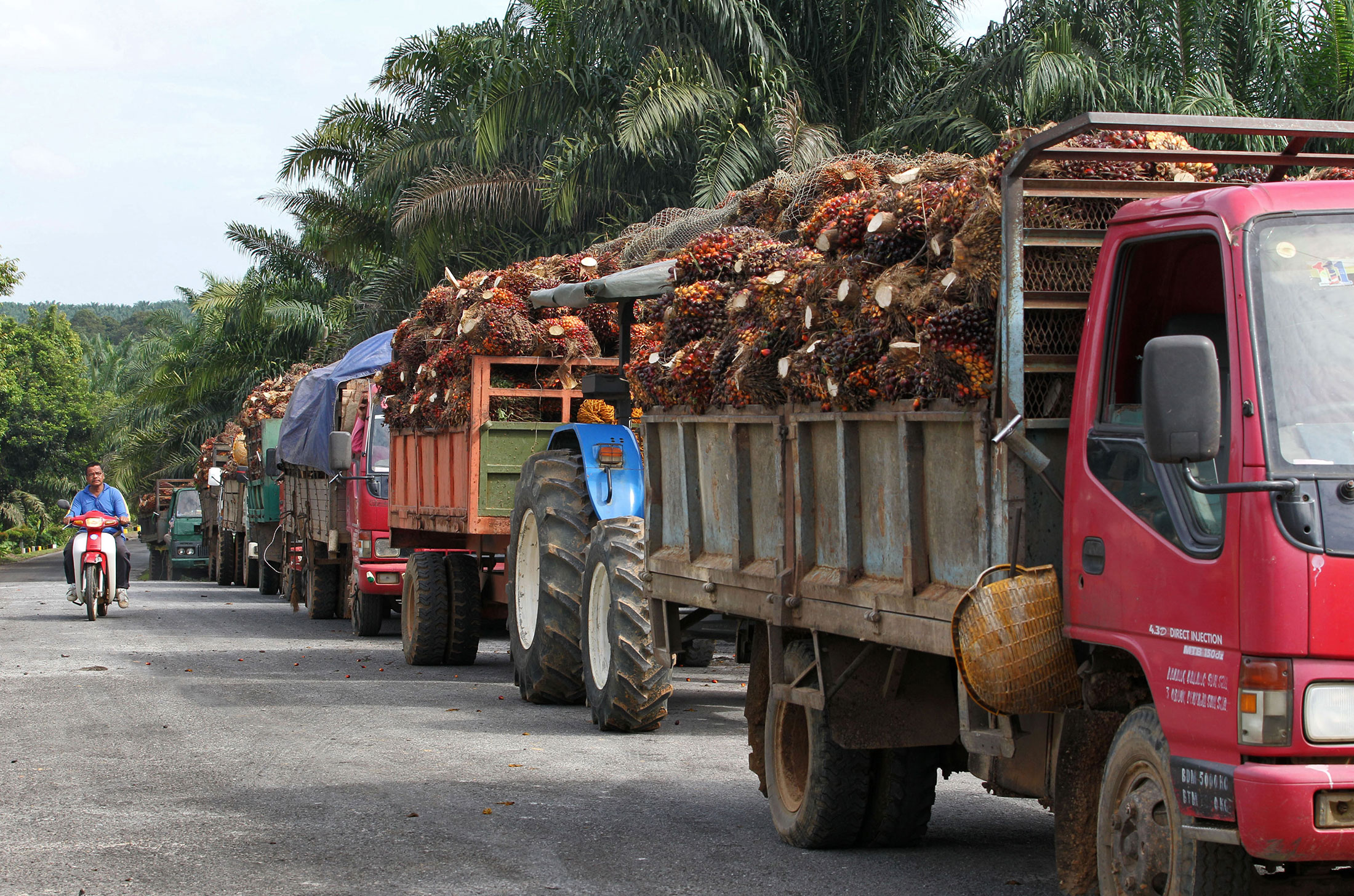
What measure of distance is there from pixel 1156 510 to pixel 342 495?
1687 cm

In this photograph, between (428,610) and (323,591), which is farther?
(323,591)

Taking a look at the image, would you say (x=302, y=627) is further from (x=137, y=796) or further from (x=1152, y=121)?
(x=1152, y=121)

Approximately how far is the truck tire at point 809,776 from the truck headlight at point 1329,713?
9.87 ft

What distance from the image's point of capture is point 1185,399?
4.51 metres

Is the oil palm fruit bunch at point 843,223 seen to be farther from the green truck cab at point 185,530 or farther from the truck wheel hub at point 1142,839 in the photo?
the green truck cab at point 185,530

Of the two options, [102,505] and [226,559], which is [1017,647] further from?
[226,559]

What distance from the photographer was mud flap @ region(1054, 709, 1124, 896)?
545 cm

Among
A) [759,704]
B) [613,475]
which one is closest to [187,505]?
[613,475]

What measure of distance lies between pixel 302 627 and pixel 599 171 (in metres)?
9.39

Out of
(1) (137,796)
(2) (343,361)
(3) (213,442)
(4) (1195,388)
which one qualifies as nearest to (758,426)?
(4) (1195,388)

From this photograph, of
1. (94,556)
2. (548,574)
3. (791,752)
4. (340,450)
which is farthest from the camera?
(94,556)

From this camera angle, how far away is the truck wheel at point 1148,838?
4.69 metres

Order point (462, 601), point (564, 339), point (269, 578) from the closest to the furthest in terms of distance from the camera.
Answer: point (564, 339)
point (462, 601)
point (269, 578)

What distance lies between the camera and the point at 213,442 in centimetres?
4103
